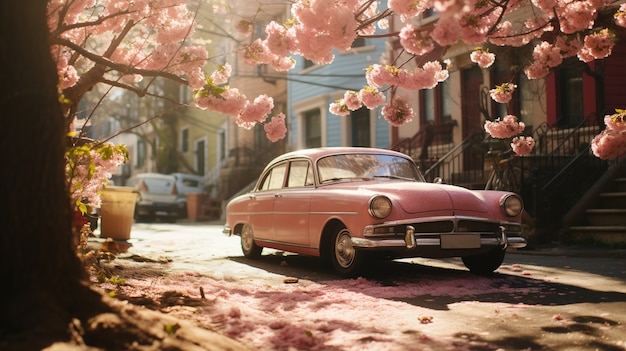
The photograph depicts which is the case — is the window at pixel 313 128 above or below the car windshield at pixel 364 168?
above

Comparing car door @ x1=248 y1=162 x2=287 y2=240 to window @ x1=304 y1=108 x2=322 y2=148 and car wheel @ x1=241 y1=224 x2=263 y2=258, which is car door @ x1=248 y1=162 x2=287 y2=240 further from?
window @ x1=304 y1=108 x2=322 y2=148

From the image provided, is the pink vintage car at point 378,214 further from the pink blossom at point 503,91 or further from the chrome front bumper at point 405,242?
the pink blossom at point 503,91

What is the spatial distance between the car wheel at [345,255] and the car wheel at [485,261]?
1.56m

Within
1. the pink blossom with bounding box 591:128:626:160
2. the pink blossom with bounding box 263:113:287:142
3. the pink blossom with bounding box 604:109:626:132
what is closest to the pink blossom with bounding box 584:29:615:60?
the pink blossom with bounding box 591:128:626:160

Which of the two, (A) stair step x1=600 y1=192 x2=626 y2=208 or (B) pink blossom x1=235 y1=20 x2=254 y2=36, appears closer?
(B) pink blossom x1=235 y1=20 x2=254 y2=36

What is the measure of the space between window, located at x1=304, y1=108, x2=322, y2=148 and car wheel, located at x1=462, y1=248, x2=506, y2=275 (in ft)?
65.9

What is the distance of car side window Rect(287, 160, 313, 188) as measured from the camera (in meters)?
8.73

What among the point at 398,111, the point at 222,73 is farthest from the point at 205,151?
the point at 222,73

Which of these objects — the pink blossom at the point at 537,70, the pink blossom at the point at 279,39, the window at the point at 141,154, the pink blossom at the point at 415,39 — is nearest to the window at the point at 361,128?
the pink blossom at the point at 537,70

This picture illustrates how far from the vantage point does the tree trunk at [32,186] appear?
353 cm

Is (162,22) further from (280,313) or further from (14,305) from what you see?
(14,305)

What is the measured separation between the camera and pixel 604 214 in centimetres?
1231

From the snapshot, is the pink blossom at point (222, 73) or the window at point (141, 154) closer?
the pink blossom at point (222, 73)

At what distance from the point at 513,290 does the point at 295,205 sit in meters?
3.00
